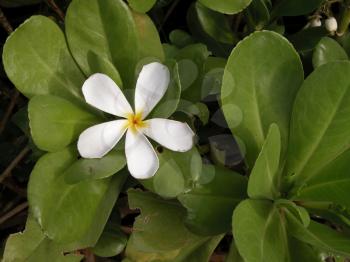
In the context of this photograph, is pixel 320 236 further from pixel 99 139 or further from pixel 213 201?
pixel 99 139

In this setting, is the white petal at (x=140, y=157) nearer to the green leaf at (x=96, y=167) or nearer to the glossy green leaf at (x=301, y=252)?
the green leaf at (x=96, y=167)

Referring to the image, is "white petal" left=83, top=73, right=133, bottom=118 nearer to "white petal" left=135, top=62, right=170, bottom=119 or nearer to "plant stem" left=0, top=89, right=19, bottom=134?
"white petal" left=135, top=62, right=170, bottom=119

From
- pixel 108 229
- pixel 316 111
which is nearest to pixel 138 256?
pixel 108 229

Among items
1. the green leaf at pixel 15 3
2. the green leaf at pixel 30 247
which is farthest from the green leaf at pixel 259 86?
the green leaf at pixel 15 3

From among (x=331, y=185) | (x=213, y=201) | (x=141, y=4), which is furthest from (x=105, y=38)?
(x=331, y=185)

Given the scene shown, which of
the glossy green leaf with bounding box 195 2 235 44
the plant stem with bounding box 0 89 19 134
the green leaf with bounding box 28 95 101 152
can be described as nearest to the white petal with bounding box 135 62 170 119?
the green leaf with bounding box 28 95 101 152

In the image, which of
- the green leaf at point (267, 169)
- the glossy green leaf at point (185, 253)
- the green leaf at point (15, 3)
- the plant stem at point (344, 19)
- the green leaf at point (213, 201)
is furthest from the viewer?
the green leaf at point (15, 3)
